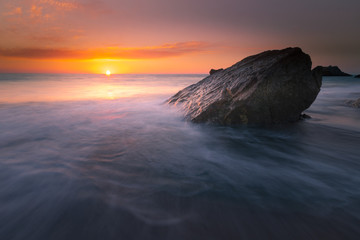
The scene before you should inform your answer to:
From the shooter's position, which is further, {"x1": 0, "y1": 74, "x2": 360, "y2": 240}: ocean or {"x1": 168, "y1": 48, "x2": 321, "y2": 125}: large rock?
{"x1": 168, "y1": 48, "x2": 321, "y2": 125}: large rock

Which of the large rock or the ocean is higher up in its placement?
the large rock

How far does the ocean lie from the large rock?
1.59 feet

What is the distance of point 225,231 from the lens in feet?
6.01

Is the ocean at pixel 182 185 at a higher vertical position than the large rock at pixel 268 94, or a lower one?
lower

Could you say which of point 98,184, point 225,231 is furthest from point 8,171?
point 225,231

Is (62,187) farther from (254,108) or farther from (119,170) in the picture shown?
(254,108)

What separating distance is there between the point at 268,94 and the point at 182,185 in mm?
3564

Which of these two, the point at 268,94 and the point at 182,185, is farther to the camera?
the point at 268,94

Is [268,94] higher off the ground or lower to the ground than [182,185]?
higher

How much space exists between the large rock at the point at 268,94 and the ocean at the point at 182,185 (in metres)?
0.48

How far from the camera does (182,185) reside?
262 cm

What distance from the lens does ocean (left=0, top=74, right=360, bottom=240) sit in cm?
189

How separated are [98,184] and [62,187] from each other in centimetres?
49

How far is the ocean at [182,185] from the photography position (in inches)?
74.2
